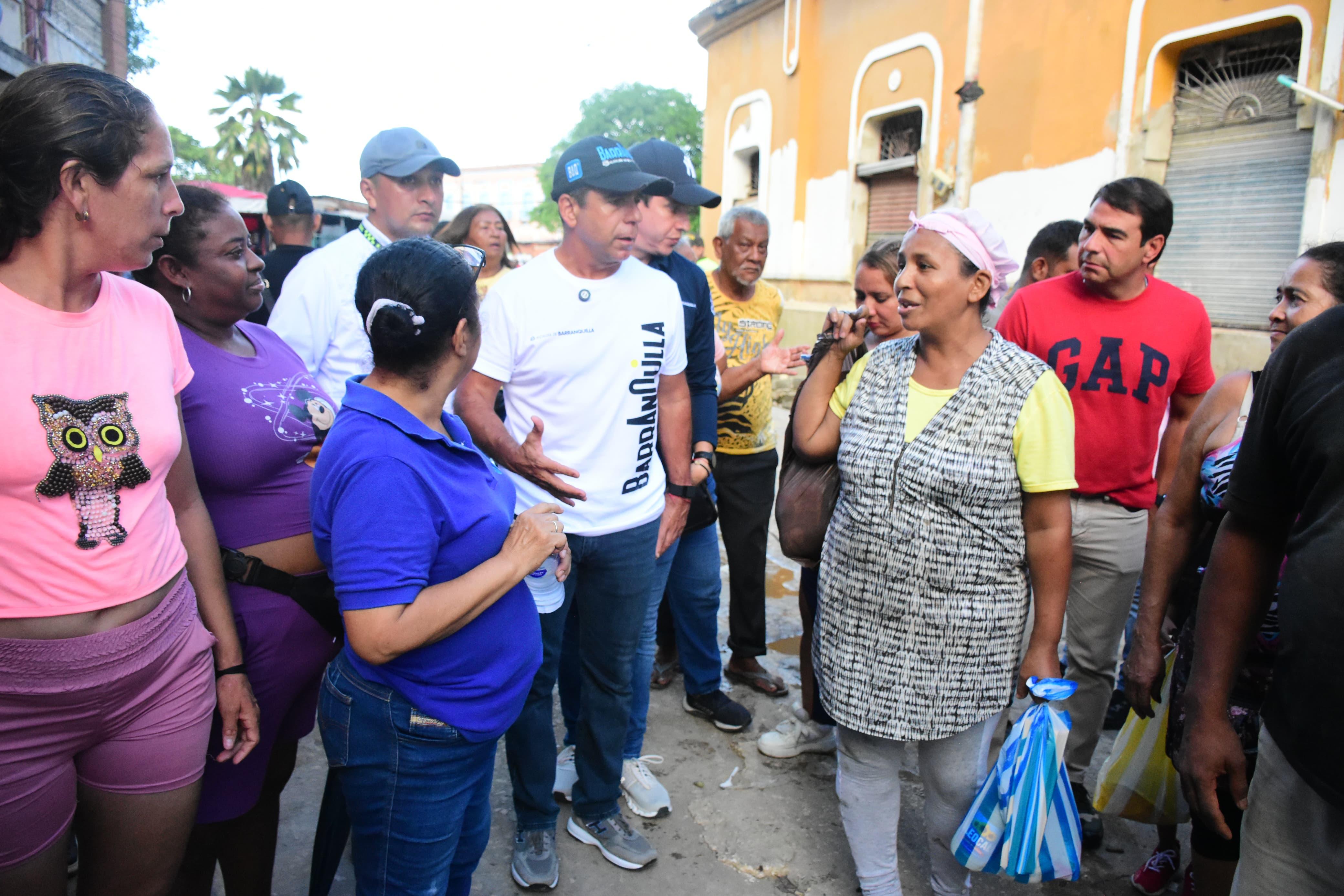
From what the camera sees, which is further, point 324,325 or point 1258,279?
point 1258,279

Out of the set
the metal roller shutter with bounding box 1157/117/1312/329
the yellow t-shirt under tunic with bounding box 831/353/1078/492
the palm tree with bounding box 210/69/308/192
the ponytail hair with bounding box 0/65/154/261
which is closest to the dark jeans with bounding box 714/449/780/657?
the yellow t-shirt under tunic with bounding box 831/353/1078/492

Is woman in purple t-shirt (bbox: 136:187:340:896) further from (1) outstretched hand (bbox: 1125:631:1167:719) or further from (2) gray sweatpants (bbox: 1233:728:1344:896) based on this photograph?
(1) outstretched hand (bbox: 1125:631:1167:719)

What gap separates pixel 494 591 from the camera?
5.39ft

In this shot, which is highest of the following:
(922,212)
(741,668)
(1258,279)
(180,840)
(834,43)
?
(834,43)

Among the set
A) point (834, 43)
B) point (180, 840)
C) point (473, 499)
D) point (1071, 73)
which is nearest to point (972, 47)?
point (1071, 73)

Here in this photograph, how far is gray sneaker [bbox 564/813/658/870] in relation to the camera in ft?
8.61

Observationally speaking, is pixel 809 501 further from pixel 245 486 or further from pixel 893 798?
pixel 245 486

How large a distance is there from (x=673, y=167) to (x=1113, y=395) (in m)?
1.88

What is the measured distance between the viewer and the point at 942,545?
6.93 feet

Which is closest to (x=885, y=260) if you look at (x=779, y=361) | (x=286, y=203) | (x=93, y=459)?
(x=779, y=361)

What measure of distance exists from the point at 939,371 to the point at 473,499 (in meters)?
1.30

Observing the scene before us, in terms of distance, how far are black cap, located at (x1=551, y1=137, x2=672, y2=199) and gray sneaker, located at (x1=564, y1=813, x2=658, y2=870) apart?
2034 millimetres

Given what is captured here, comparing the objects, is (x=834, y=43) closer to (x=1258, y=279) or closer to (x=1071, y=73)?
(x=1071, y=73)

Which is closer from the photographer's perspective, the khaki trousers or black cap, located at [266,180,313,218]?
the khaki trousers
